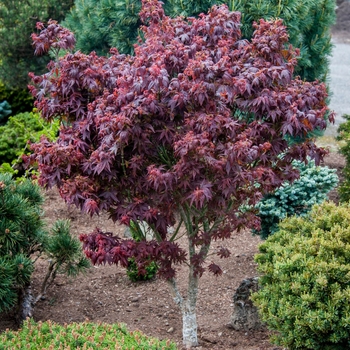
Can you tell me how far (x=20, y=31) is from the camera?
9.97 m

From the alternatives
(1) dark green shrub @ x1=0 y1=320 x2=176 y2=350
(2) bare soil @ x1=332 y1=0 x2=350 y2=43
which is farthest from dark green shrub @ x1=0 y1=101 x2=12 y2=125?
(2) bare soil @ x1=332 y1=0 x2=350 y2=43

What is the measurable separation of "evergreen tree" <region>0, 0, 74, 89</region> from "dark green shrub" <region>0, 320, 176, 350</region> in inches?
280

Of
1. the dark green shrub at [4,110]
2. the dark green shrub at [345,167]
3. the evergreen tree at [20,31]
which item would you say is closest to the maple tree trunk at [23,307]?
the dark green shrub at [345,167]

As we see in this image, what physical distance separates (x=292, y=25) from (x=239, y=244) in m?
2.67

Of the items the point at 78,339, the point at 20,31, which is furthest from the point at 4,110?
the point at 78,339

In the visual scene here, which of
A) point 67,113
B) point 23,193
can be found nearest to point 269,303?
point 67,113

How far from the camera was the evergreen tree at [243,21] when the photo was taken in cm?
684

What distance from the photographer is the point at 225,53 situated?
3.96 m

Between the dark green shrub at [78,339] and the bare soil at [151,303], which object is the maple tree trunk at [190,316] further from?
the dark green shrub at [78,339]

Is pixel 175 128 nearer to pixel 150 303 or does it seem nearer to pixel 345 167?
pixel 150 303

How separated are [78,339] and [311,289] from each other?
4.91 feet

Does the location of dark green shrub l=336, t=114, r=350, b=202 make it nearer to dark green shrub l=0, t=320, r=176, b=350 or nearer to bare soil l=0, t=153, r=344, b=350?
bare soil l=0, t=153, r=344, b=350

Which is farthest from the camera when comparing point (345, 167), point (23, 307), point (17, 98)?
point (17, 98)

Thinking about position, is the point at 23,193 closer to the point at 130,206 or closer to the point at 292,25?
the point at 130,206
